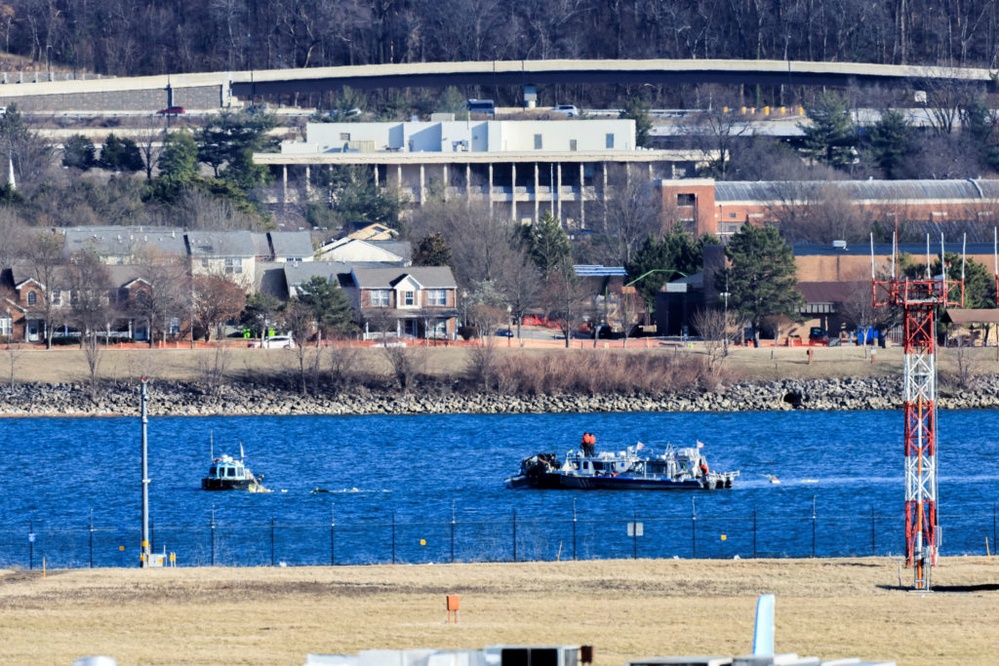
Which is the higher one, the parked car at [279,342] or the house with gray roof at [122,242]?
the house with gray roof at [122,242]

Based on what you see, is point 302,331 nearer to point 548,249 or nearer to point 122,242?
point 122,242

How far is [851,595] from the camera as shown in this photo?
36.5m

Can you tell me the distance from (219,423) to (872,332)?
32415 mm

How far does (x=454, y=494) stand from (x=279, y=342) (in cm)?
3684

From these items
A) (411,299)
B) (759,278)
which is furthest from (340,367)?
(759,278)

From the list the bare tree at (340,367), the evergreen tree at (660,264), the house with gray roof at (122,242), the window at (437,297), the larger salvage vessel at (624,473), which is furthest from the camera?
the house with gray roof at (122,242)

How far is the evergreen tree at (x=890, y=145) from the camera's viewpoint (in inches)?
6417

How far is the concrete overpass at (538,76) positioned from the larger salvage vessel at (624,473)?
11666 cm

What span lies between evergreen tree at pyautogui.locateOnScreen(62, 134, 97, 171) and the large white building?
37.7 feet

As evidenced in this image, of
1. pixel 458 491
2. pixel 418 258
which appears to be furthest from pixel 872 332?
pixel 458 491

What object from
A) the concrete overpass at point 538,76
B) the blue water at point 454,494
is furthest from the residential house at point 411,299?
the concrete overpass at point 538,76

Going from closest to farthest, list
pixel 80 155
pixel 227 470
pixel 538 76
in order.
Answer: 1. pixel 227 470
2. pixel 80 155
3. pixel 538 76

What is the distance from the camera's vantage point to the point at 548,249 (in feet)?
392

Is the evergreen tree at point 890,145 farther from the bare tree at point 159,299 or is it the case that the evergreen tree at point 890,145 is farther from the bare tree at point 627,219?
the bare tree at point 159,299
